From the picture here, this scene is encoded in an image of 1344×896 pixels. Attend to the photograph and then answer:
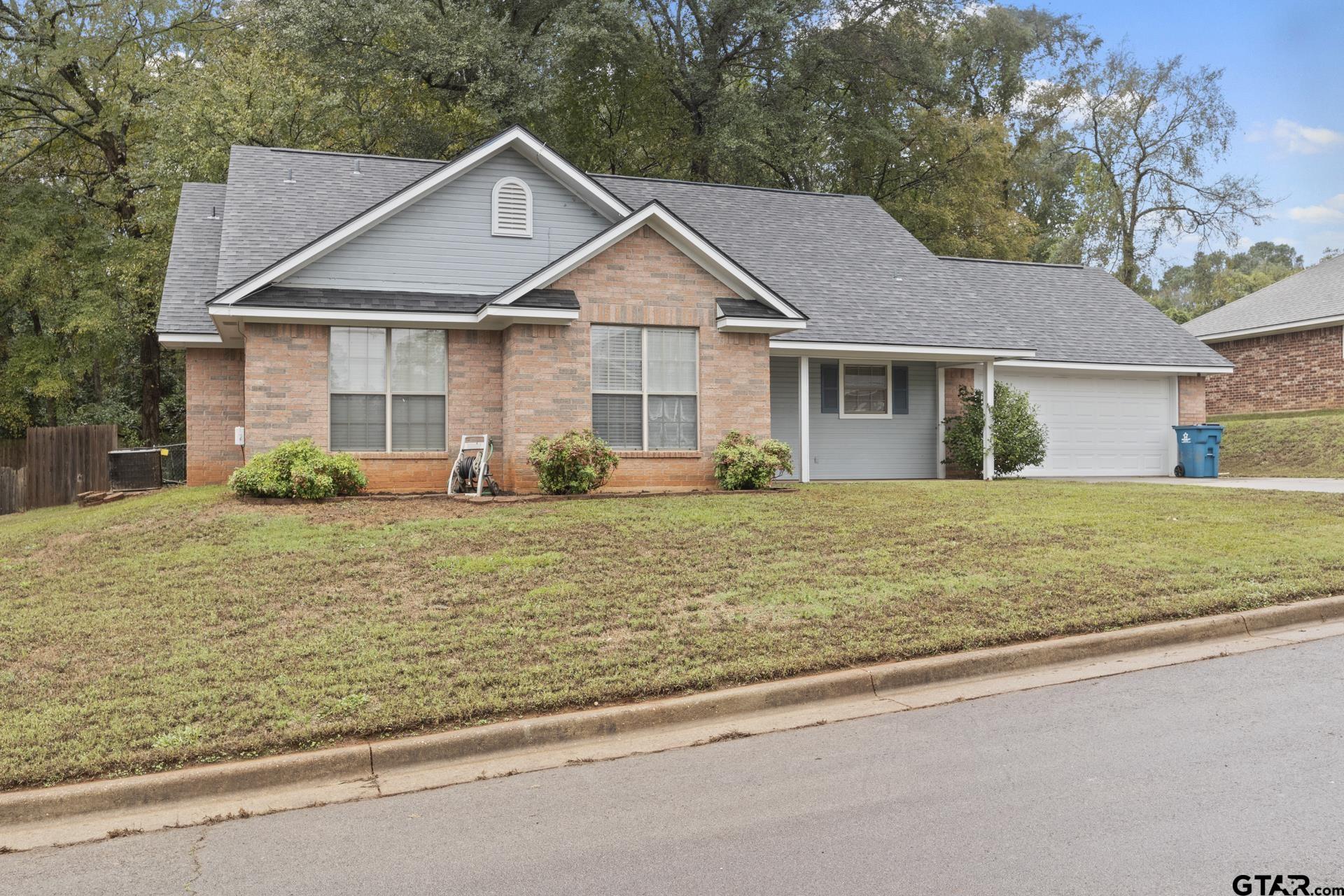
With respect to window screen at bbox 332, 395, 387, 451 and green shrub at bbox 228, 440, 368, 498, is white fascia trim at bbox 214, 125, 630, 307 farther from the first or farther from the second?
green shrub at bbox 228, 440, 368, 498

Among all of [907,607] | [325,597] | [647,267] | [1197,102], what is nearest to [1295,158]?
[1197,102]

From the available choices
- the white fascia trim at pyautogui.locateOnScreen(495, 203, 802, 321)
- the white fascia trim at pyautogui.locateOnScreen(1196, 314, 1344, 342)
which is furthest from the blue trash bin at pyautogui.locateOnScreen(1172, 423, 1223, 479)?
the white fascia trim at pyautogui.locateOnScreen(495, 203, 802, 321)

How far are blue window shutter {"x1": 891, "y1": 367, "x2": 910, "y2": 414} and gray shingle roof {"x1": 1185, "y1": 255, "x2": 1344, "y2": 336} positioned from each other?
15336mm

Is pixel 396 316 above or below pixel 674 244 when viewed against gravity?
below

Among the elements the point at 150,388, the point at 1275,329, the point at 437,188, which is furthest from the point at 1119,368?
the point at 150,388

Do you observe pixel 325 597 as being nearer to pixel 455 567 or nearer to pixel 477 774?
pixel 455 567

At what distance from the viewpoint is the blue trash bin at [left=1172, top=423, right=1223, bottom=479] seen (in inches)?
822

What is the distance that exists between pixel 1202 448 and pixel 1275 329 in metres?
10.6

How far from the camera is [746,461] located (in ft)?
48.2

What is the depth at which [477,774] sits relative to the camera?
543 cm

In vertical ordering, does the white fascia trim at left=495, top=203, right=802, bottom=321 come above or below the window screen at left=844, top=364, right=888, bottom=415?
above

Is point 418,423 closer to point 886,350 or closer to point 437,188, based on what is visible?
point 437,188

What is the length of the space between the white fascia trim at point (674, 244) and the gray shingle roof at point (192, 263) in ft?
19.1

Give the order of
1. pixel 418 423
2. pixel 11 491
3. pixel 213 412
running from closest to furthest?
pixel 418 423 → pixel 213 412 → pixel 11 491
